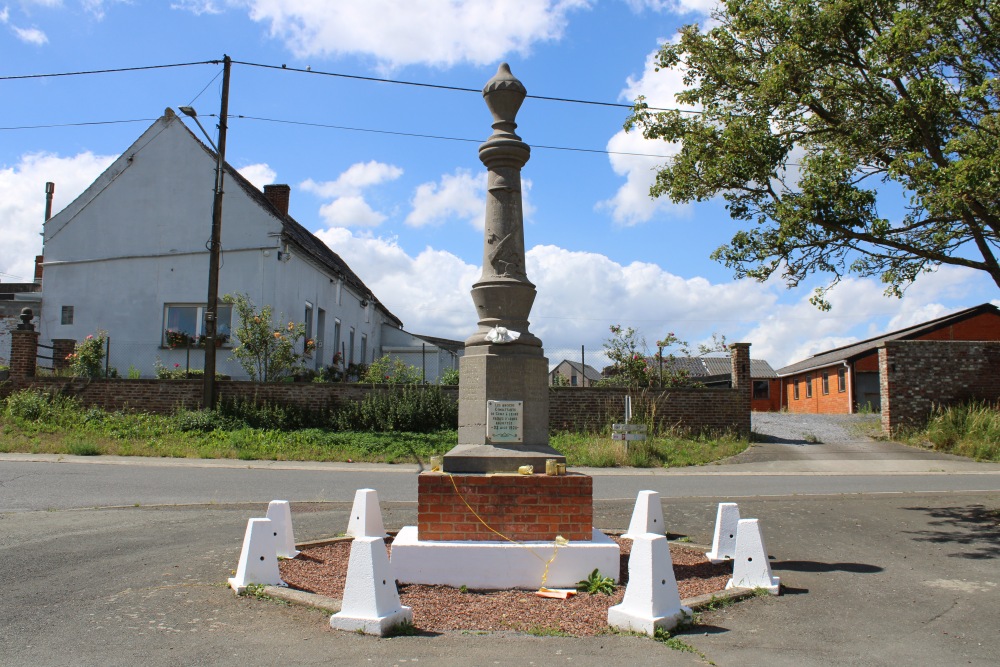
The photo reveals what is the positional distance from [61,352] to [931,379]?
22.7 metres

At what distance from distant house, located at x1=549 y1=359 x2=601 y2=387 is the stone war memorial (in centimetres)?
1310

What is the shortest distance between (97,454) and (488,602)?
508 inches

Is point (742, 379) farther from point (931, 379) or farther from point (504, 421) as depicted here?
point (504, 421)

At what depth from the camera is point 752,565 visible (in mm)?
6078

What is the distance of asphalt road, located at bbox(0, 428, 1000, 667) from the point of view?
15.0 ft

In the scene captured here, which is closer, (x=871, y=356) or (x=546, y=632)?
(x=546, y=632)

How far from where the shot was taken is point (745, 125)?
9969 millimetres

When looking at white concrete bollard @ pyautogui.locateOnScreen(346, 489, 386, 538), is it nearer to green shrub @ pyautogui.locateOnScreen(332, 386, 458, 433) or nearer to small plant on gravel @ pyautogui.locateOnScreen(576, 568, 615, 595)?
small plant on gravel @ pyautogui.locateOnScreen(576, 568, 615, 595)

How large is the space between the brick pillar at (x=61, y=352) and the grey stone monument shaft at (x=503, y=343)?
56.6ft

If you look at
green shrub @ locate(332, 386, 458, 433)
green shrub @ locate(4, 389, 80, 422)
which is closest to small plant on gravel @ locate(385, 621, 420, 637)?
green shrub @ locate(332, 386, 458, 433)

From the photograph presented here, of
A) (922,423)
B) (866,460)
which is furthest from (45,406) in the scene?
(922,423)

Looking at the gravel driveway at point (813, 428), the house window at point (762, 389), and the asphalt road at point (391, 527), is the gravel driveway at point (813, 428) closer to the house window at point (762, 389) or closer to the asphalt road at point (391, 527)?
the asphalt road at point (391, 527)

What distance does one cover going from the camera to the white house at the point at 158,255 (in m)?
21.9

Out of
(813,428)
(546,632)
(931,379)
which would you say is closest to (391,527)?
(546,632)
